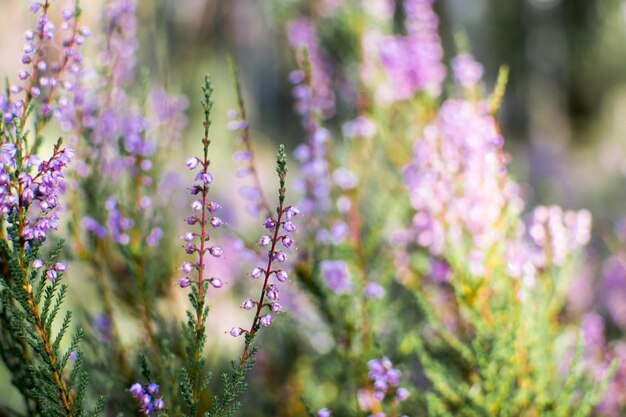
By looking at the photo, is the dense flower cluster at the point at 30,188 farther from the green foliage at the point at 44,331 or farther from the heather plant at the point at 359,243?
the heather plant at the point at 359,243

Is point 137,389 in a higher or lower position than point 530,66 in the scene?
lower

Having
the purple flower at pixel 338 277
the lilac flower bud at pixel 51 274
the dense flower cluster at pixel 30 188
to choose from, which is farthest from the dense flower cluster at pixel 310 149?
the lilac flower bud at pixel 51 274

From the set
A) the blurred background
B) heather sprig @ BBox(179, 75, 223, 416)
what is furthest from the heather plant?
the blurred background

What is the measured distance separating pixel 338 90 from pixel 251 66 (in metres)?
11.3

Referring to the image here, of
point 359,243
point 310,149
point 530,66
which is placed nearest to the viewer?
point 310,149

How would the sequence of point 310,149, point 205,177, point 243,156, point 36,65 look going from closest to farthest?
point 205,177 → point 36,65 → point 243,156 → point 310,149

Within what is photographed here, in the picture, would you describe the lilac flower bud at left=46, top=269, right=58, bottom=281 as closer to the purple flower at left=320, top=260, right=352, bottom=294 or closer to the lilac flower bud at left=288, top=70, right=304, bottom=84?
the purple flower at left=320, top=260, right=352, bottom=294

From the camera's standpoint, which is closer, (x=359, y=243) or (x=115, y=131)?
(x=359, y=243)

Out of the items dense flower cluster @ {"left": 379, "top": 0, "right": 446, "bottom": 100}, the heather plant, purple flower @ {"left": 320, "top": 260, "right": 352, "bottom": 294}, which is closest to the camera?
the heather plant

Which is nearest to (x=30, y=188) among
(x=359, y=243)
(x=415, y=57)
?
(x=359, y=243)

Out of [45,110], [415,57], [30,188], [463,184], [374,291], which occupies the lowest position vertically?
[30,188]

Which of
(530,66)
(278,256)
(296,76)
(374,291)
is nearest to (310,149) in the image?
(296,76)

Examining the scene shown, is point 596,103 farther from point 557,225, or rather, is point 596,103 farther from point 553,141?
point 557,225

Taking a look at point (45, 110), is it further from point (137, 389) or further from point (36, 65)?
point (137, 389)
